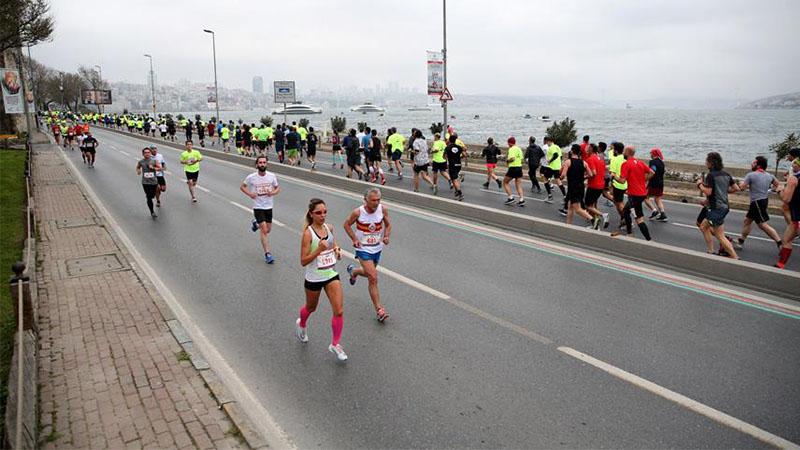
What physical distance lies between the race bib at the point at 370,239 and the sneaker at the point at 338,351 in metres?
1.40

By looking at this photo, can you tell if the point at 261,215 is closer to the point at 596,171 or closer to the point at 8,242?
the point at 8,242

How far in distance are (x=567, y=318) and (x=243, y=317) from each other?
4110 mm

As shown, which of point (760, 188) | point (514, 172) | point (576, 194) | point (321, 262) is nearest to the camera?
point (321, 262)

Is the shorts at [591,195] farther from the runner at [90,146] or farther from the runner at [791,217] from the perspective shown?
the runner at [90,146]

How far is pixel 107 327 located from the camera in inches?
257

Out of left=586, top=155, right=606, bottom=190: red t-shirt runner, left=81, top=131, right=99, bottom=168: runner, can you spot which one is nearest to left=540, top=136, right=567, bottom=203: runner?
left=586, top=155, right=606, bottom=190: red t-shirt runner

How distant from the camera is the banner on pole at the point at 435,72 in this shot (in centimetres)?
2427

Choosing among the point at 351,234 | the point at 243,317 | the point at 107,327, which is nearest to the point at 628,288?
the point at 351,234

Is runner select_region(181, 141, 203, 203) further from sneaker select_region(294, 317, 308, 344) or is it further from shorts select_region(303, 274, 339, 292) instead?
shorts select_region(303, 274, 339, 292)

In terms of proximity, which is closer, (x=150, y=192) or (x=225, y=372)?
(x=225, y=372)

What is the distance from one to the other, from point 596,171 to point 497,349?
710 centimetres

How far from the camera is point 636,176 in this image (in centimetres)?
1084

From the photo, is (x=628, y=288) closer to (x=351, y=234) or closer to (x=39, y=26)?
(x=351, y=234)

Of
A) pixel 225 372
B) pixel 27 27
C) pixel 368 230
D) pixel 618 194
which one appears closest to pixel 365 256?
pixel 368 230
